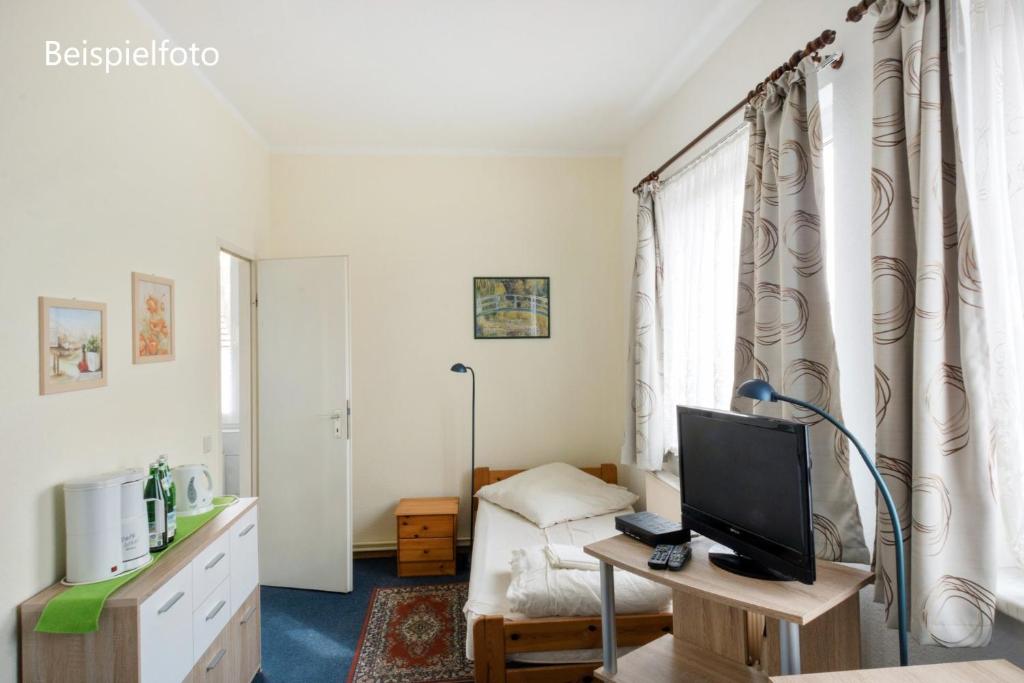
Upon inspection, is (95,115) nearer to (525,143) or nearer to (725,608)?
(525,143)

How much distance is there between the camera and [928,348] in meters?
1.22

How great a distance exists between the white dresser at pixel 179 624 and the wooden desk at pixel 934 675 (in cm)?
171

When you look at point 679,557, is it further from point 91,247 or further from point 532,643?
point 91,247

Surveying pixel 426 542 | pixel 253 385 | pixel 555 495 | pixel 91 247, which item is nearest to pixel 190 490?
pixel 91 247

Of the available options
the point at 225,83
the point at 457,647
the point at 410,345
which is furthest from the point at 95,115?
the point at 457,647

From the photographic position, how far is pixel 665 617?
6.70 ft

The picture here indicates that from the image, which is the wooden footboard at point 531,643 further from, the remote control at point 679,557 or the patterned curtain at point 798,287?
the patterned curtain at point 798,287

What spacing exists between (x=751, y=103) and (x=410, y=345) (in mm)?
2611

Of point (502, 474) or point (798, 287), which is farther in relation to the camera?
point (502, 474)

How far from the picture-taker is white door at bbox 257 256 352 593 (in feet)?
10.5

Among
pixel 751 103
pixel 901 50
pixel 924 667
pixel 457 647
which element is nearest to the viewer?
pixel 924 667

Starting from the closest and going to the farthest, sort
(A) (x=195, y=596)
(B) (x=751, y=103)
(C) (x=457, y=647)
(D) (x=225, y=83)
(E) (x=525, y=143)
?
(A) (x=195, y=596), (B) (x=751, y=103), (C) (x=457, y=647), (D) (x=225, y=83), (E) (x=525, y=143)

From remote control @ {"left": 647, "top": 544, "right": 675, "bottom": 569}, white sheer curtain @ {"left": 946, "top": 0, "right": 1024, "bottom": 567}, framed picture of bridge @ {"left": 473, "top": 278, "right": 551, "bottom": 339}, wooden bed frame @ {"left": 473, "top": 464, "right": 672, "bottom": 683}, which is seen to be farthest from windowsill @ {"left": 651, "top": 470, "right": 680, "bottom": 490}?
white sheer curtain @ {"left": 946, "top": 0, "right": 1024, "bottom": 567}

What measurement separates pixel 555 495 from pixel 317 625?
5.01 ft
